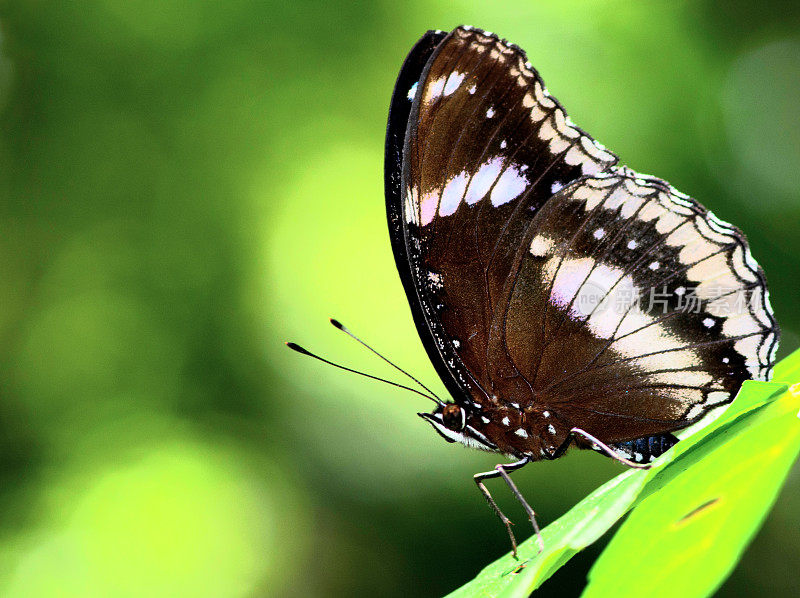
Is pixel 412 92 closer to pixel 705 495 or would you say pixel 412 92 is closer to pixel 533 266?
pixel 533 266

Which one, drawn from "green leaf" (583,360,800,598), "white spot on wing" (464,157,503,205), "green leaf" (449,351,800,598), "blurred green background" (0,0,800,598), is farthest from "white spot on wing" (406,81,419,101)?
"blurred green background" (0,0,800,598)

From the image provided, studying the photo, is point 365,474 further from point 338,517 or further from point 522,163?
point 522,163

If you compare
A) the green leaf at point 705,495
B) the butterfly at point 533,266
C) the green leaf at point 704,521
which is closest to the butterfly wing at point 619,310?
the butterfly at point 533,266

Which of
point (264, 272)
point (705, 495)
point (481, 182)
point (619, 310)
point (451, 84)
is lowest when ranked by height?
point (705, 495)

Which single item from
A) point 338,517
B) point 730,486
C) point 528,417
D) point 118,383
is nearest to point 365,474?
point 338,517

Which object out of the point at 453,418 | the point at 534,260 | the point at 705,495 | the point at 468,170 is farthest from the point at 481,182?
the point at 705,495

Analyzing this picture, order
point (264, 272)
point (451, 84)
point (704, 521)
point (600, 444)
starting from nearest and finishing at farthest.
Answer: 1. point (704, 521)
2. point (600, 444)
3. point (451, 84)
4. point (264, 272)

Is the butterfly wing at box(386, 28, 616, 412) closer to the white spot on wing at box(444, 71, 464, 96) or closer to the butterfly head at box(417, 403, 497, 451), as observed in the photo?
the white spot on wing at box(444, 71, 464, 96)
